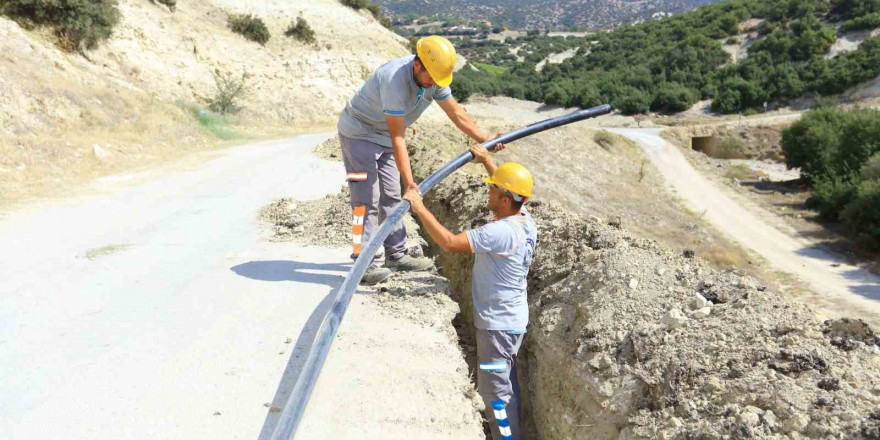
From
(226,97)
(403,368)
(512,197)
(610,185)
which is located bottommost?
(610,185)

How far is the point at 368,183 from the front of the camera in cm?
544

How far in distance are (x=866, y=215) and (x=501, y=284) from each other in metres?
22.6

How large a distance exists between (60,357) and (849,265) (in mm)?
21752

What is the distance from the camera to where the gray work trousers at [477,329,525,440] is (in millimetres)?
4629

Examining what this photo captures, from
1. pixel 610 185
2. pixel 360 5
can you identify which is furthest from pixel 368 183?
pixel 360 5

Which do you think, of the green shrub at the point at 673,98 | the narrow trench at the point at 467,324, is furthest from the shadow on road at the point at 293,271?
the green shrub at the point at 673,98

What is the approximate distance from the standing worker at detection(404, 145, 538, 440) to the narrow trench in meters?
0.28

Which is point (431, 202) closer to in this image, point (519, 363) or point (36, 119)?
point (519, 363)

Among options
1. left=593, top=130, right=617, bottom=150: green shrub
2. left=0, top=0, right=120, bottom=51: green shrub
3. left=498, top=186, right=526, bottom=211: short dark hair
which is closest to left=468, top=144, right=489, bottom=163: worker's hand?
left=498, top=186, right=526, bottom=211: short dark hair

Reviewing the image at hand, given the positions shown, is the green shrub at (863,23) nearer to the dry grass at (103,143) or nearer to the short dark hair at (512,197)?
the dry grass at (103,143)

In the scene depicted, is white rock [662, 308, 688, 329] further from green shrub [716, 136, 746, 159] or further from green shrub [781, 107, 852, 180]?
green shrub [716, 136, 746, 159]

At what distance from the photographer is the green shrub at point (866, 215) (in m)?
21.2

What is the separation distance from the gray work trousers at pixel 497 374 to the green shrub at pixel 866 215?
21.2m

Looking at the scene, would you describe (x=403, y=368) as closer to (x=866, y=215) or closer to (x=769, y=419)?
(x=769, y=419)
